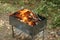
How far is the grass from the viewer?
5.63 meters

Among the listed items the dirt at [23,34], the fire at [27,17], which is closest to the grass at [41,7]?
the dirt at [23,34]

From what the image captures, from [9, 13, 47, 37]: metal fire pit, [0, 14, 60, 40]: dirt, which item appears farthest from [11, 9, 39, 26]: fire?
[0, 14, 60, 40]: dirt

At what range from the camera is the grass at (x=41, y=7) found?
5.63m

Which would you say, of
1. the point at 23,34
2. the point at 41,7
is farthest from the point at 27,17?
the point at 41,7

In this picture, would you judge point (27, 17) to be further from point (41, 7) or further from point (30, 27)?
point (41, 7)

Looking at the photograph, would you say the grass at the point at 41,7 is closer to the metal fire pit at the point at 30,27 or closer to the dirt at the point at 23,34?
the dirt at the point at 23,34

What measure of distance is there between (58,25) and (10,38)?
4.97ft

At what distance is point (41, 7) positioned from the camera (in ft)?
19.9

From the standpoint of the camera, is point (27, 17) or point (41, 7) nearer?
point (27, 17)

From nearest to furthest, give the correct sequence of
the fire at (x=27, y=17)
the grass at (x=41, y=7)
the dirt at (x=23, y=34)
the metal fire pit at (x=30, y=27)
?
1. the metal fire pit at (x=30, y=27)
2. the fire at (x=27, y=17)
3. the dirt at (x=23, y=34)
4. the grass at (x=41, y=7)

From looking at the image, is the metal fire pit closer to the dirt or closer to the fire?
the fire

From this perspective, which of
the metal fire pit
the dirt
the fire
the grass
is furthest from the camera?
the grass

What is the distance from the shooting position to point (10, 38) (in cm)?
503

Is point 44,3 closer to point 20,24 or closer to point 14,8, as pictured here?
point 14,8
